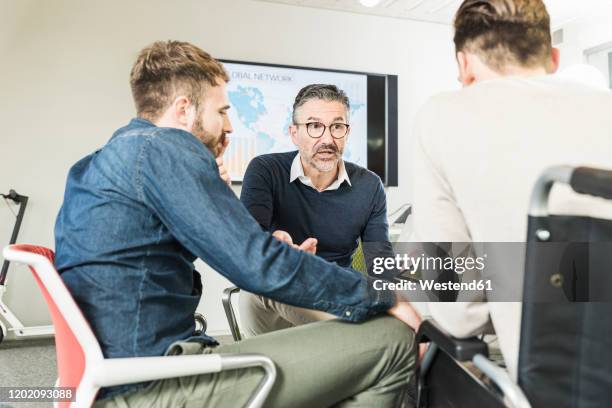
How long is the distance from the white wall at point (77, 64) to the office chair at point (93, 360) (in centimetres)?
283

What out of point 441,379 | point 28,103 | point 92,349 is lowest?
point 441,379

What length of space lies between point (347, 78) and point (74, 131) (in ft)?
6.69

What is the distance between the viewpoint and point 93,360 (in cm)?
85

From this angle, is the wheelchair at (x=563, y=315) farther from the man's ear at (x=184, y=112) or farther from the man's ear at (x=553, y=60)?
the man's ear at (x=184, y=112)

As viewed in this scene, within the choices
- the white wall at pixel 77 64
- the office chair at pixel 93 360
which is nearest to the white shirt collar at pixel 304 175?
the office chair at pixel 93 360

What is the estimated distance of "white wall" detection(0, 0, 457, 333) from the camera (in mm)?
3359

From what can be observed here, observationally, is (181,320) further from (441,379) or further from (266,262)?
(441,379)

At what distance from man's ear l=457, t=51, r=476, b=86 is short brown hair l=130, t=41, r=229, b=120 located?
0.58m

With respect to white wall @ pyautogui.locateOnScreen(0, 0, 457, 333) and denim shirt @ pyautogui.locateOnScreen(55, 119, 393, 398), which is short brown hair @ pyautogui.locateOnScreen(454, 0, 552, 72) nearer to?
denim shirt @ pyautogui.locateOnScreen(55, 119, 393, 398)

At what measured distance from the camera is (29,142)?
3381mm

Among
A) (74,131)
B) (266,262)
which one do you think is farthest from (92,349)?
(74,131)

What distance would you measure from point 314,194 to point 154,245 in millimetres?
982

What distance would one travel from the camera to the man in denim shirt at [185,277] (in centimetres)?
95

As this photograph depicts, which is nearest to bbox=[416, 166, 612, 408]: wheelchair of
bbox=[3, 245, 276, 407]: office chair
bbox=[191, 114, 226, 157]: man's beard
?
bbox=[3, 245, 276, 407]: office chair
